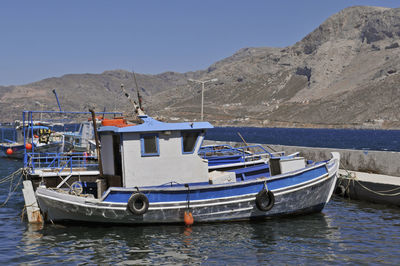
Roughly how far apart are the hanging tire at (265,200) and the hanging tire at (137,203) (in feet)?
13.0

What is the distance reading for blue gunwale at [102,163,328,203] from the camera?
16.5 metres

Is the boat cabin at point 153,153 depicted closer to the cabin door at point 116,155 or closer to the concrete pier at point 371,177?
the cabin door at point 116,155

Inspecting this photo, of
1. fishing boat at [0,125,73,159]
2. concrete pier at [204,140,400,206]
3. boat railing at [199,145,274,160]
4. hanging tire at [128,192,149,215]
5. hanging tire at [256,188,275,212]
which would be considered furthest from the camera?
fishing boat at [0,125,73,159]

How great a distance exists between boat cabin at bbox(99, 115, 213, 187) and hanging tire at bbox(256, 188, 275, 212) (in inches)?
80.9

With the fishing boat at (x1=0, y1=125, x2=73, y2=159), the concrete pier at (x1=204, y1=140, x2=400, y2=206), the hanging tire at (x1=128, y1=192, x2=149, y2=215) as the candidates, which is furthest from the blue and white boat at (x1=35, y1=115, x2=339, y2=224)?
the fishing boat at (x1=0, y1=125, x2=73, y2=159)

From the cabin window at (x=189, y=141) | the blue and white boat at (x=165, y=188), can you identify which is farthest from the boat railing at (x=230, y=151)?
the blue and white boat at (x=165, y=188)

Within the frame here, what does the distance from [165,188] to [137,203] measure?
1.06 meters

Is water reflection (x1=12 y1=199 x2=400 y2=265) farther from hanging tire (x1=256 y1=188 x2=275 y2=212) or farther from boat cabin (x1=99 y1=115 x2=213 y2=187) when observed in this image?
boat cabin (x1=99 y1=115 x2=213 y2=187)

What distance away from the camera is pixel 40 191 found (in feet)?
55.7

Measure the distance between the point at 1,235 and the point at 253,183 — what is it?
9.01 metres

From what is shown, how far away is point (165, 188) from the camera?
16.7m

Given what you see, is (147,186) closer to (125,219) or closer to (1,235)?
(125,219)

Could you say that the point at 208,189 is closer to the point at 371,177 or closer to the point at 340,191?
the point at 340,191

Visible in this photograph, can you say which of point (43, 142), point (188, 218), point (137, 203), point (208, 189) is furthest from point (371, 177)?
point (43, 142)
